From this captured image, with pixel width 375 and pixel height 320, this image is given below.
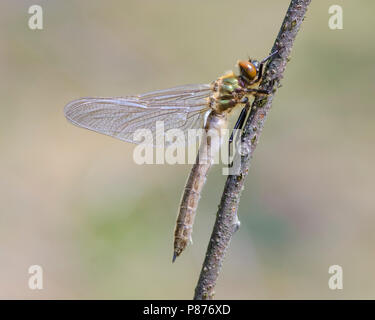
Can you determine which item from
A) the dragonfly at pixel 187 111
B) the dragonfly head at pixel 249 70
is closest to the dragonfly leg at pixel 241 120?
the dragonfly at pixel 187 111

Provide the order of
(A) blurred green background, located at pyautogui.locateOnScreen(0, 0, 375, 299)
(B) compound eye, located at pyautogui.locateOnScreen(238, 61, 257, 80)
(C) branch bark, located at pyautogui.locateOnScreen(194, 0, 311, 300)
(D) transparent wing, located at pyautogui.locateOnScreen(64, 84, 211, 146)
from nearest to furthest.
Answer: (C) branch bark, located at pyautogui.locateOnScreen(194, 0, 311, 300) → (B) compound eye, located at pyautogui.locateOnScreen(238, 61, 257, 80) → (D) transparent wing, located at pyautogui.locateOnScreen(64, 84, 211, 146) → (A) blurred green background, located at pyautogui.locateOnScreen(0, 0, 375, 299)

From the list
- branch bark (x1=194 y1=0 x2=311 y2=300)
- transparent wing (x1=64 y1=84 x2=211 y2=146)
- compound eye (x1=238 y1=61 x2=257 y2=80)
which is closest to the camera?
branch bark (x1=194 y1=0 x2=311 y2=300)

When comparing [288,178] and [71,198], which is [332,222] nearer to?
[288,178]

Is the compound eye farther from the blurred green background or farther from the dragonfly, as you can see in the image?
the blurred green background

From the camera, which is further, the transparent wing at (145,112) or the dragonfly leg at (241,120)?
the transparent wing at (145,112)

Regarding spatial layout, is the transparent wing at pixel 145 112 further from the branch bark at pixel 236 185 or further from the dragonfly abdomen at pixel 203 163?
the branch bark at pixel 236 185

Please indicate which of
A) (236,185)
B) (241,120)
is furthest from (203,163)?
(236,185)

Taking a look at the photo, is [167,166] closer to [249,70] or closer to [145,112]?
[145,112]

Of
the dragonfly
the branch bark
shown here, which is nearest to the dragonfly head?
the dragonfly
